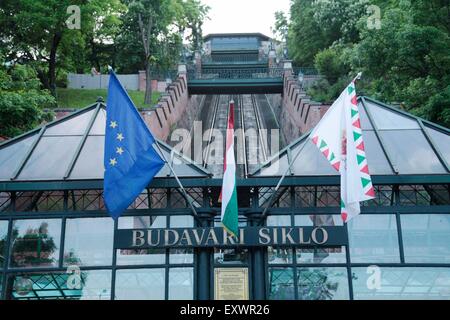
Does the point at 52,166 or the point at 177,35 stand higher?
the point at 177,35

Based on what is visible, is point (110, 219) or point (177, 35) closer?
point (110, 219)

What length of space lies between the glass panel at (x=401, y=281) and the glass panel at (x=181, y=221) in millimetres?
4023

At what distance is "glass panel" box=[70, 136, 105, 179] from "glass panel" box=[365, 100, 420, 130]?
7.49 m

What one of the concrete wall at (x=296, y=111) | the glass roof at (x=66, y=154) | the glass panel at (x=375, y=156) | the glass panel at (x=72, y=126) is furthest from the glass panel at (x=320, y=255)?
the concrete wall at (x=296, y=111)

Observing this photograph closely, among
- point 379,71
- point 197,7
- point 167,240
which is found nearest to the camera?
point 167,240

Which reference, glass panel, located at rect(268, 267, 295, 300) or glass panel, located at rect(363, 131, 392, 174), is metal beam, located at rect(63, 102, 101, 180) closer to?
glass panel, located at rect(268, 267, 295, 300)

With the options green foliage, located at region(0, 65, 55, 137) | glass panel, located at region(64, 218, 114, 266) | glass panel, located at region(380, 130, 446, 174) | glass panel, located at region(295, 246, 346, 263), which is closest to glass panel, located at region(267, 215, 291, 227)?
glass panel, located at region(295, 246, 346, 263)

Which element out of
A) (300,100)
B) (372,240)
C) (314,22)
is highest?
(314,22)

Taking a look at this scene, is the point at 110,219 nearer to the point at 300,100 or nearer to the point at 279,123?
the point at 300,100

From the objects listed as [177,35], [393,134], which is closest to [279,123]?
[177,35]

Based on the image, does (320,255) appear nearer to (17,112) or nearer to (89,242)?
(89,242)

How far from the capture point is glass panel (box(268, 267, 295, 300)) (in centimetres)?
1292

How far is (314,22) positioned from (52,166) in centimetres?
4397

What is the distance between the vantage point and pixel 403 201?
13.4 m
